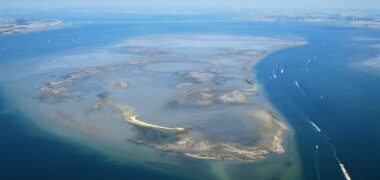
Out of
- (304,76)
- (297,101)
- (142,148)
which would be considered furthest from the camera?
(304,76)

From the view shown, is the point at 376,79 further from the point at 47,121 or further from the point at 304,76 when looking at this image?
the point at 47,121

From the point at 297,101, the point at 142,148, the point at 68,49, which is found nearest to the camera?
the point at 142,148

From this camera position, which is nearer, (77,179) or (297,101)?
(77,179)

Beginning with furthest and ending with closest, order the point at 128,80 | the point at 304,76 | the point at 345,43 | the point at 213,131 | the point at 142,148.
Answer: the point at 345,43
the point at 304,76
the point at 128,80
the point at 213,131
the point at 142,148

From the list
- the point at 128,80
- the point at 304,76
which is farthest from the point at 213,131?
the point at 304,76

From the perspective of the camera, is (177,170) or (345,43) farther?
(345,43)

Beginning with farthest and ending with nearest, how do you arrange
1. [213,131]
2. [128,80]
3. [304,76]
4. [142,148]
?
[304,76]
[128,80]
[213,131]
[142,148]

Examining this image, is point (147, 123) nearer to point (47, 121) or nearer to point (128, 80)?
point (47, 121)

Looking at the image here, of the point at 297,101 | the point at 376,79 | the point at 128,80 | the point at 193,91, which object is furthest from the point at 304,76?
the point at 128,80
